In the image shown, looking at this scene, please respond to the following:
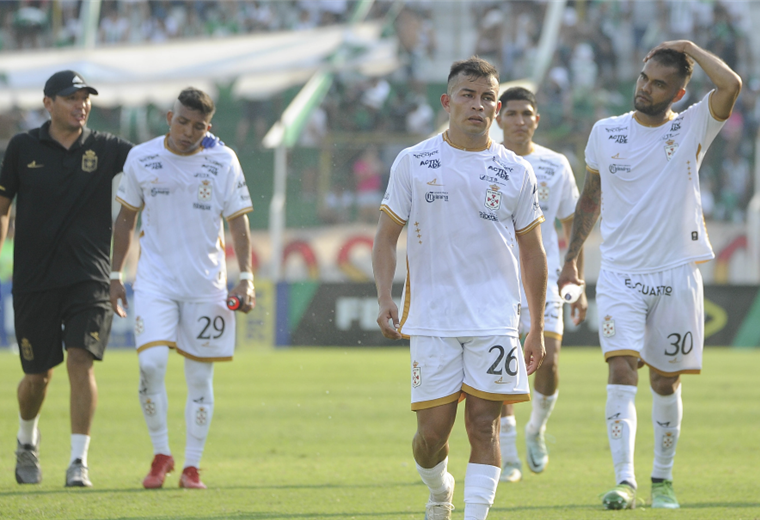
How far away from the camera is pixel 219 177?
6.93 metres

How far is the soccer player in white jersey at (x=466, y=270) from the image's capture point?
15.6 ft

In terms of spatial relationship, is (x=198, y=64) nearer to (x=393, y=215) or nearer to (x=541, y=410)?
(x=541, y=410)

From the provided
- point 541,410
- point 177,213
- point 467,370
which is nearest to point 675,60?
point 467,370

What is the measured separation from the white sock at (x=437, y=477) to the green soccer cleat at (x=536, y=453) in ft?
7.86

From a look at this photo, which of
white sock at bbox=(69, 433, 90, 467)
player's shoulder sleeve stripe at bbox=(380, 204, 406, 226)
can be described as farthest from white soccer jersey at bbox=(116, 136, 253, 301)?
player's shoulder sleeve stripe at bbox=(380, 204, 406, 226)

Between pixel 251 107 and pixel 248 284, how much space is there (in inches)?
653

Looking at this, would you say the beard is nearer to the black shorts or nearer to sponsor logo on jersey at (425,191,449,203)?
sponsor logo on jersey at (425,191,449,203)

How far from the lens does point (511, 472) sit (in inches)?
277

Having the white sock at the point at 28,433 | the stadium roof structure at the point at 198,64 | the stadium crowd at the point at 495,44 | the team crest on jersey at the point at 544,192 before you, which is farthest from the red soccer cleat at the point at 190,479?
the stadium roof structure at the point at 198,64

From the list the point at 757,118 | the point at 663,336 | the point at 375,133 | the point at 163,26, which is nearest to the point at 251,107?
the point at 375,133

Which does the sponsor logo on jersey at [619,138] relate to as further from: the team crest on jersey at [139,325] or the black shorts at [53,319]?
the black shorts at [53,319]

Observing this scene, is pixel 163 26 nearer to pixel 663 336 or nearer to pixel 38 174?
pixel 38 174

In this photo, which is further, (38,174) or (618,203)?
(38,174)

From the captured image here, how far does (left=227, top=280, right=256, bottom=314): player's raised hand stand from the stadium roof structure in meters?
17.2
